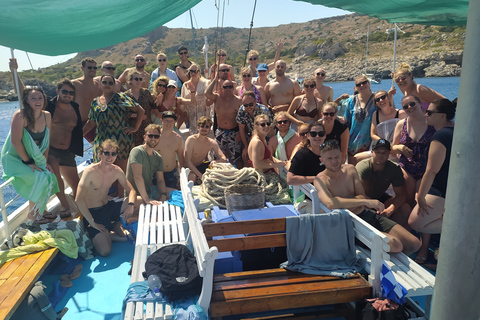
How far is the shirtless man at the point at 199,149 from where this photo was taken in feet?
16.4

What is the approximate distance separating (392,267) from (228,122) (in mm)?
3439

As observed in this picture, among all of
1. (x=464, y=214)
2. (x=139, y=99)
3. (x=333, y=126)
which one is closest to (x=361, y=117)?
(x=333, y=126)

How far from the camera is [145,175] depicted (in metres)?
4.59

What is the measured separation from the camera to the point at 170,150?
500 cm

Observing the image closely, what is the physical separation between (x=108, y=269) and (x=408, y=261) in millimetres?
2973

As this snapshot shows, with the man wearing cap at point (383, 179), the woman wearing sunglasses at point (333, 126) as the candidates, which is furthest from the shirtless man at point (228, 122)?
the man wearing cap at point (383, 179)

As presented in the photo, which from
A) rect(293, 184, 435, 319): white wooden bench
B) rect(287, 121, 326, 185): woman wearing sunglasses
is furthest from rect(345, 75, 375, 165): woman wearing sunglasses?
rect(293, 184, 435, 319): white wooden bench

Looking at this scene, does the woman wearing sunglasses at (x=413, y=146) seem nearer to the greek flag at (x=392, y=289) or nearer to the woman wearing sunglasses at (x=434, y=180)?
the woman wearing sunglasses at (x=434, y=180)

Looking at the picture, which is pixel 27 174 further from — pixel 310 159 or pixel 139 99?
pixel 310 159

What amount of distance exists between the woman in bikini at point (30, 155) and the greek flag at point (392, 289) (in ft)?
12.2

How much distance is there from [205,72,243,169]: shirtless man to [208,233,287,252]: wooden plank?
2956 millimetres

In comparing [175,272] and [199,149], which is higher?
[199,149]

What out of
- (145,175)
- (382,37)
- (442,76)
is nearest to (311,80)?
(145,175)

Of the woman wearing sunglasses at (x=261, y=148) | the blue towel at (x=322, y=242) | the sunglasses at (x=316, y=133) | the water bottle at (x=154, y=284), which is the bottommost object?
the water bottle at (x=154, y=284)
